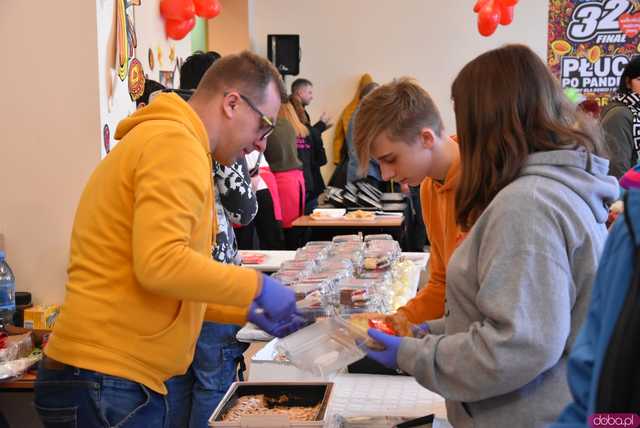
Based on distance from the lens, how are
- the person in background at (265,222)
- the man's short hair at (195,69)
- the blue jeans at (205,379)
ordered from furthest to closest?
the person in background at (265,222)
the man's short hair at (195,69)
the blue jeans at (205,379)

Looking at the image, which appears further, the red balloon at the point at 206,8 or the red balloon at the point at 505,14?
the red balloon at the point at 505,14

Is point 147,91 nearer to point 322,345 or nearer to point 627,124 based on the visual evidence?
point 322,345

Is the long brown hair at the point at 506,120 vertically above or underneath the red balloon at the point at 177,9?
underneath

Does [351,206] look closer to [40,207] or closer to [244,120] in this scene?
[40,207]

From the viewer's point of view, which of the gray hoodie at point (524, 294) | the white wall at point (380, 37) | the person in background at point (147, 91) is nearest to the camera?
the gray hoodie at point (524, 294)

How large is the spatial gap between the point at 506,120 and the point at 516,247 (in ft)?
0.89

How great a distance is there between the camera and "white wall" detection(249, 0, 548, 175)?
357 inches

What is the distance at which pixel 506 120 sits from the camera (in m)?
1.49

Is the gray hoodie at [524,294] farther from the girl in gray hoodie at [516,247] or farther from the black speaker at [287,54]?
the black speaker at [287,54]

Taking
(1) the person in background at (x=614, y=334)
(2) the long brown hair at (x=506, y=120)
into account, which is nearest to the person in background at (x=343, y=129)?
(2) the long brown hair at (x=506, y=120)

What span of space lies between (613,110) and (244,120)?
3.44 m

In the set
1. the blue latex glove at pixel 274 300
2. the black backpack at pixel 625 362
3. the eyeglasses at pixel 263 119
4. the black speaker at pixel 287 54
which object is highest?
the black speaker at pixel 287 54

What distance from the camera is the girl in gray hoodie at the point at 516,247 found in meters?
1.39

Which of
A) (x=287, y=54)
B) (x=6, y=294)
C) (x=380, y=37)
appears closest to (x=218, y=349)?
(x=6, y=294)
